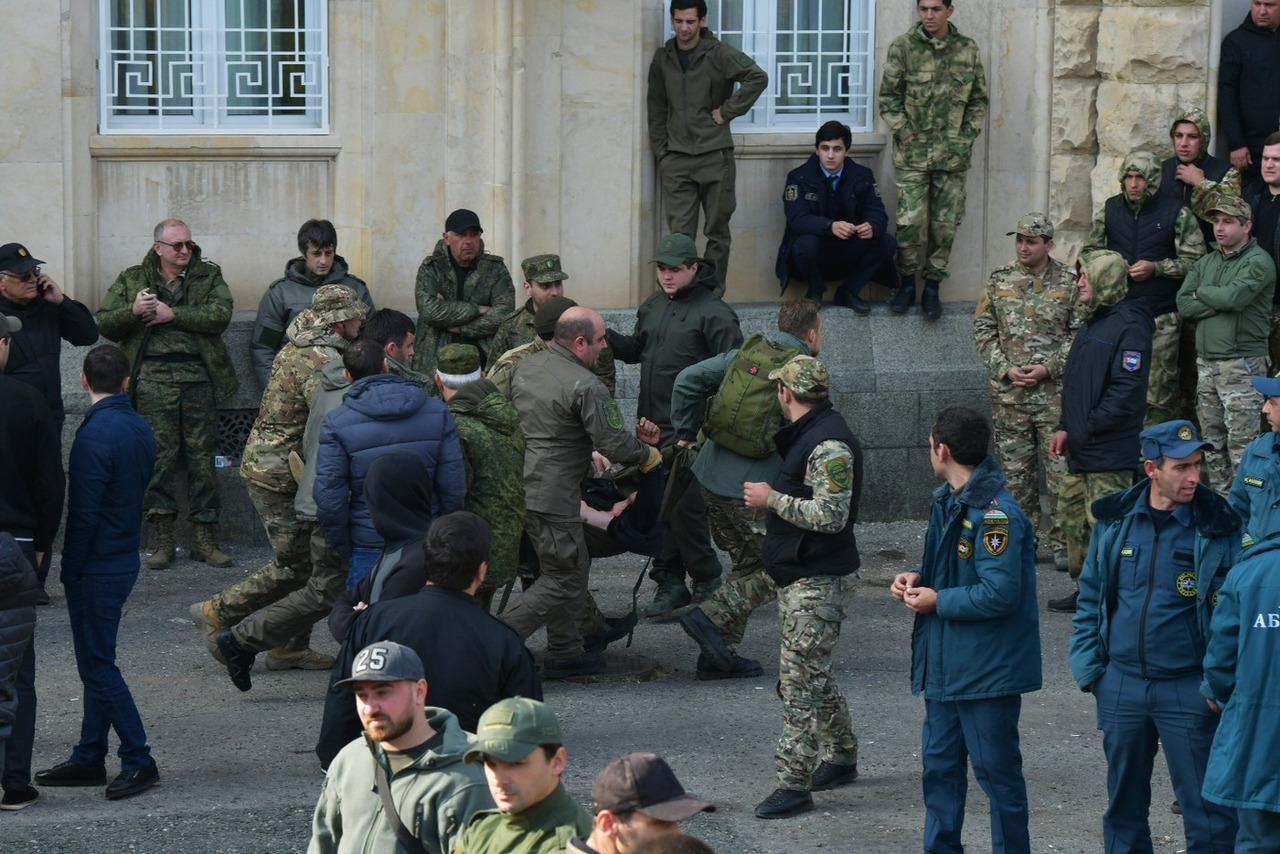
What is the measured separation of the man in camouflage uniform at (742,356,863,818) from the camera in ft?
24.4

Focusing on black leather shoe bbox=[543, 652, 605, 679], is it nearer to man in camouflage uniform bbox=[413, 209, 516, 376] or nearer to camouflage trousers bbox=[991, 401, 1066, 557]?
man in camouflage uniform bbox=[413, 209, 516, 376]

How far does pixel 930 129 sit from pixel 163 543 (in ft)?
18.3

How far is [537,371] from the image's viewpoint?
30.2 ft

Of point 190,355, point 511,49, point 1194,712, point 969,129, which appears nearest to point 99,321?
point 190,355

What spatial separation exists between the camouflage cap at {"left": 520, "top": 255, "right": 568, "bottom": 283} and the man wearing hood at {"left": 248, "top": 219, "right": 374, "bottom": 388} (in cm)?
149

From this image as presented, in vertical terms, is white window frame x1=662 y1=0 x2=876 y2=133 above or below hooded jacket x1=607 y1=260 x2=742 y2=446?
above

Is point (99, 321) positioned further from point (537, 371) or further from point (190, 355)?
point (537, 371)

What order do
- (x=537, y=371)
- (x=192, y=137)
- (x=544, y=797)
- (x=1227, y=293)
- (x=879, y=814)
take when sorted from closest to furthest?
(x=544, y=797), (x=879, y=814), (x=537, y=371), (x=1227, y=293), (x=192, y=137)

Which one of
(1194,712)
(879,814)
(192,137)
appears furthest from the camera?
(192,137)

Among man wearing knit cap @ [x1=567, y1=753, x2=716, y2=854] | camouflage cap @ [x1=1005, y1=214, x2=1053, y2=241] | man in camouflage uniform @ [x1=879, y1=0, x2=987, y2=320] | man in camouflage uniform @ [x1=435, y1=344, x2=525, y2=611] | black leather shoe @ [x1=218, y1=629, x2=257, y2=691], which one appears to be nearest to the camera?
man wearing knit cap @ [x1=567, y1=753, x2=716, y2=854]

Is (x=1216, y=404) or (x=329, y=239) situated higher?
(x=329, y=239)

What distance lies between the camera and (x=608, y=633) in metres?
9.77

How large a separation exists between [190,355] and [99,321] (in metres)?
0.57

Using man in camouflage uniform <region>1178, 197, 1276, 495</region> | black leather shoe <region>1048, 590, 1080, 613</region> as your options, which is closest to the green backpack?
black leather shoe <region>1048, 590, 1080, 613</region>
